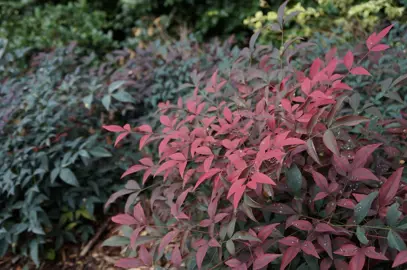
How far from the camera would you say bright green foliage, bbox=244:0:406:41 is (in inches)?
121

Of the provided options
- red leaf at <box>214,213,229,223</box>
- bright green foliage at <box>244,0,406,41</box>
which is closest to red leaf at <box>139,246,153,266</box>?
red leaf at <box>214,213,229,223</box>

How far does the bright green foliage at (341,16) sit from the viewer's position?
121 inches

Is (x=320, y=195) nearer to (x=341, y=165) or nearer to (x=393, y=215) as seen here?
(x=341, y=165)

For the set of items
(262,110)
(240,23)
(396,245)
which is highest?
(262,110)

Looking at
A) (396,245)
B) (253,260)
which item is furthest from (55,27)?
(396,245)

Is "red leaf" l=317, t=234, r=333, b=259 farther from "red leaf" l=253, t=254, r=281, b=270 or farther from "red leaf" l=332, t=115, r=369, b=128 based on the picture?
"red leaf" l=332, t=115, r=369, b=128

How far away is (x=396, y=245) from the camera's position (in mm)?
1243

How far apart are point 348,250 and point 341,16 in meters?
2.97

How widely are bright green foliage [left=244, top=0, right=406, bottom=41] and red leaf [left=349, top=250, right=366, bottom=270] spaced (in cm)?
187

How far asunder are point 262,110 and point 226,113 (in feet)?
0.47

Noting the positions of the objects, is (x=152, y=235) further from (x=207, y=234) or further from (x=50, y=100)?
(x=50, y=100)

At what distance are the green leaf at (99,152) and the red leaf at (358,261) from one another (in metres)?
1.64

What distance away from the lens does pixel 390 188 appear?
4.54 feet

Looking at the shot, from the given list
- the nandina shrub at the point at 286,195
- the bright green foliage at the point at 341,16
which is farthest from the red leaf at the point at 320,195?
the bright green foliage at the point at 341,16
